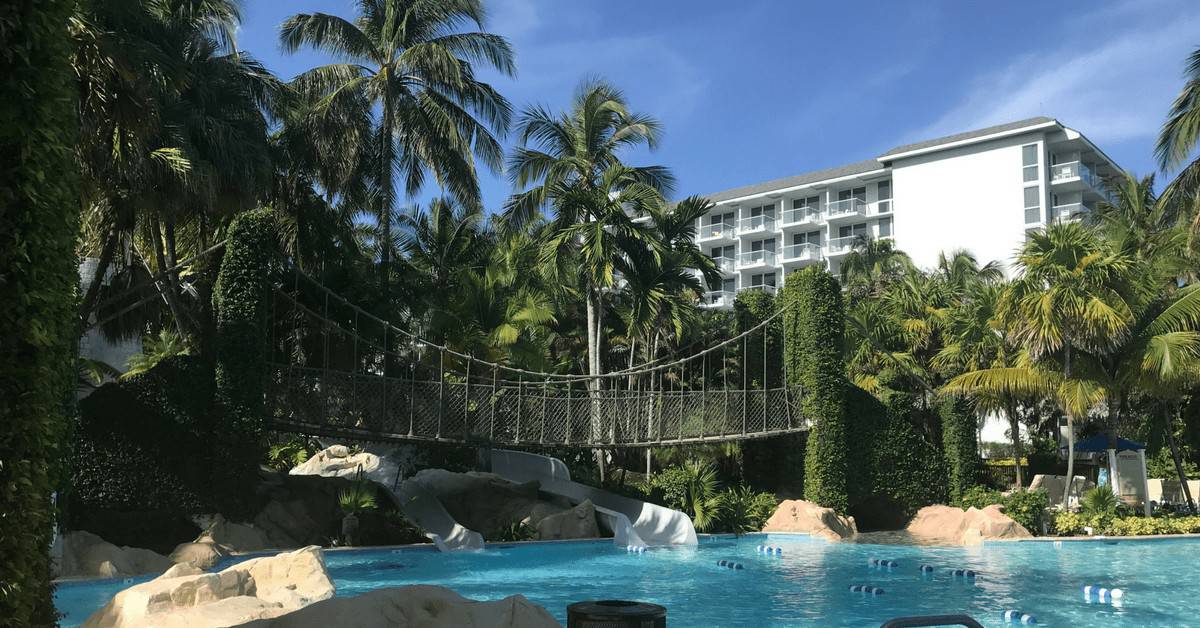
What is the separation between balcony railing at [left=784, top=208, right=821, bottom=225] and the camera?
4609 cm

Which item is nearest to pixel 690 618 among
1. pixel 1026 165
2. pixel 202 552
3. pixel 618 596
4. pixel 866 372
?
pixel 618 596

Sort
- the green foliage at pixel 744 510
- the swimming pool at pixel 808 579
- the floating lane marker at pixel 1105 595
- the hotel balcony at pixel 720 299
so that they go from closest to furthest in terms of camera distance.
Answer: the swimming pool at pixel 808 579 < the floating lane marker at pixel 1105 595 < the green foliage at pixel 744 510 < the hotel balcony at pixel 720 299

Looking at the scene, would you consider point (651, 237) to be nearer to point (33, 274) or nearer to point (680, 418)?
point (680, 418)

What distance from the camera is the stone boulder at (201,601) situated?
565 cm

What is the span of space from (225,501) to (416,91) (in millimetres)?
10853

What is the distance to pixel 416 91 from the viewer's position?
20359 millimetres

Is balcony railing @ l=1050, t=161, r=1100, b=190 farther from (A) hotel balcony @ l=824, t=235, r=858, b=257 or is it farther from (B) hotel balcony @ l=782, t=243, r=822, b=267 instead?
(B) hotel balcony @ l=782, t=243, r=822, b=267

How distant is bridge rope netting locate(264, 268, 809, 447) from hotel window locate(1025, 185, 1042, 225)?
909 inches

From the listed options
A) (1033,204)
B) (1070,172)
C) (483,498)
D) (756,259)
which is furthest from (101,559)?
(756,259)

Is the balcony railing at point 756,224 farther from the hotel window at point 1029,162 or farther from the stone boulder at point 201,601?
the stone boulder at point 201,601

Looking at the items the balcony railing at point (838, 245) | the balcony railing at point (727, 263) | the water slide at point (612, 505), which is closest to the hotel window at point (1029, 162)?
the balcony railing at point (838, 245)

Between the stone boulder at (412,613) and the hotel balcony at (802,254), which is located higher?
the hotel balcony at (802,254)

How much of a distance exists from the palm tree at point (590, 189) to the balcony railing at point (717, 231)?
28.7m

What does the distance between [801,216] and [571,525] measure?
34238 mm
